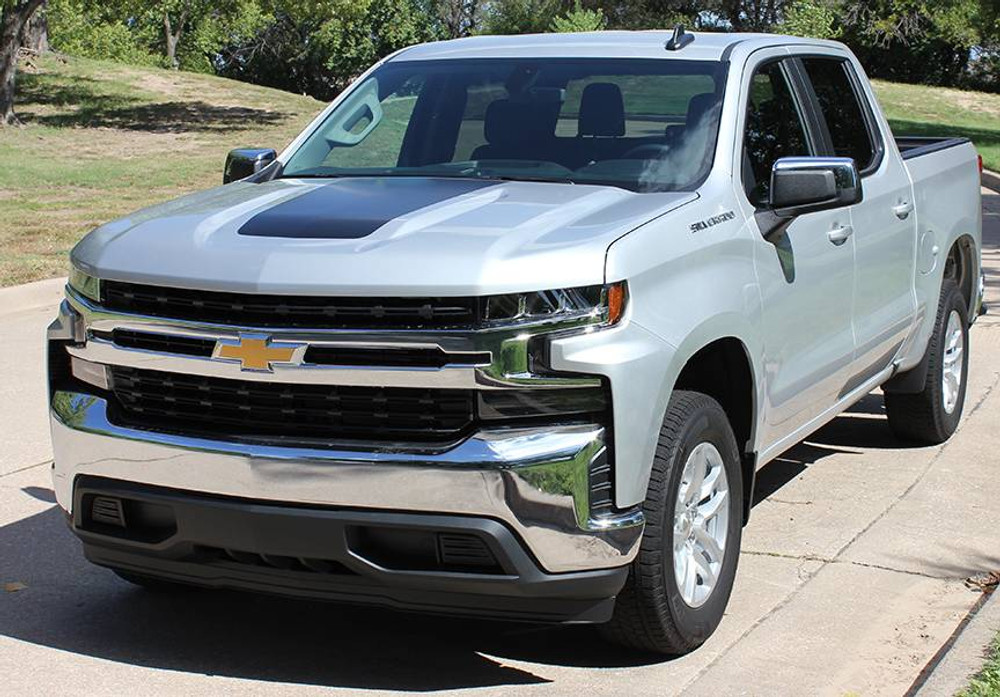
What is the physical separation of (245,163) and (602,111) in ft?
4.44

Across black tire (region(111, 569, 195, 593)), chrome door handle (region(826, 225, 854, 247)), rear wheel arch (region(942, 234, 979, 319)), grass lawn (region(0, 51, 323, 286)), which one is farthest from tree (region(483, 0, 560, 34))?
black tire (region(111, 569, 195, 593))

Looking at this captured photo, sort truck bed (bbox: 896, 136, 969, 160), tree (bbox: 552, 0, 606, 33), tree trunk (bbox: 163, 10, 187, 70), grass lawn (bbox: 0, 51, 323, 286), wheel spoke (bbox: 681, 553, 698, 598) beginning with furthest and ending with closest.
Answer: tree trunk (bbox: 163, 10, 187, 70) → tree (bbox: 552, 0, 606, 33) → grass lawn (bbox: 0, 51, 323, 286) → truck bed (bbox: 896, 136, 969, 160) → wheel spoke (bbox: 681, 553, 698, 598)

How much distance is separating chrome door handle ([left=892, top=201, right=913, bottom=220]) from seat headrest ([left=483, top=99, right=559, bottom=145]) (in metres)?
1.76

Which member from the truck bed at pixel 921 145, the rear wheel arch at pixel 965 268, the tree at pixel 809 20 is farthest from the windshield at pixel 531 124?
the tree at pixel 809 20

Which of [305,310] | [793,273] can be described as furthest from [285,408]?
[793,273]

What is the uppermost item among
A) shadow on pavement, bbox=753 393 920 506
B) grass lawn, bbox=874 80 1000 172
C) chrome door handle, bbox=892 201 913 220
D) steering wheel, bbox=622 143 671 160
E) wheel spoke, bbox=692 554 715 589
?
steering wheel, bbox=622 143 671 160

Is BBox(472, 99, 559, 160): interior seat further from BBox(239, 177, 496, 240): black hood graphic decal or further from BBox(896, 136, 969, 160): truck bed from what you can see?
BBox(896, 136, 969, 160): truck bed

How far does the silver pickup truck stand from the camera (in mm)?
4031

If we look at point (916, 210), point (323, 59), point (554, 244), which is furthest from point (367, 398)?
point (323, 59)

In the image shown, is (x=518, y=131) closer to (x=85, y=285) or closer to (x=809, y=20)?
(x=85, y=285)

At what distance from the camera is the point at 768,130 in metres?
5.66

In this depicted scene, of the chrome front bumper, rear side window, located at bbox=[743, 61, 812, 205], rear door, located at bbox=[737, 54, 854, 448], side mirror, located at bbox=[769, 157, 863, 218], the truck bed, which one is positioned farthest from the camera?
the truck bed

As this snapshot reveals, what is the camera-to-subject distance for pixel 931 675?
14.6 ft

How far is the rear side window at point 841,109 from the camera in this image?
627cm
